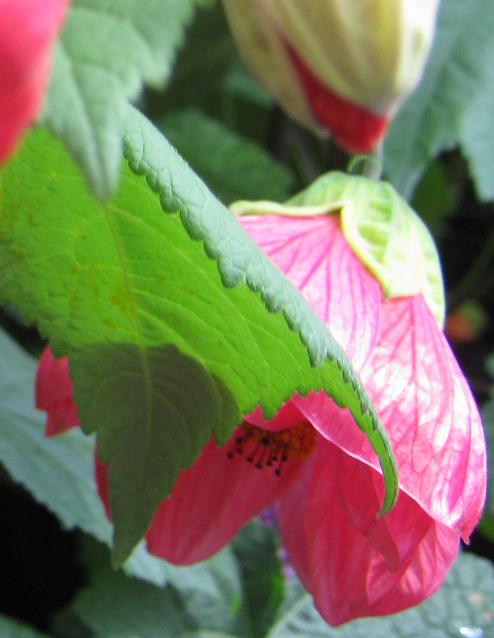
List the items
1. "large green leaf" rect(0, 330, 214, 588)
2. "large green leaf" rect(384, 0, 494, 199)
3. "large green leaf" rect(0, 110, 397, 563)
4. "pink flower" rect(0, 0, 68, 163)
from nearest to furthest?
"pink flower" rect(0, 0, 68, 163) < "large green leaf" rect(0, 110, 397, 563) < "large green leaf" rect(0, 330, 214, 588) < "large green leaf" rect(384, 0, 494, 199)

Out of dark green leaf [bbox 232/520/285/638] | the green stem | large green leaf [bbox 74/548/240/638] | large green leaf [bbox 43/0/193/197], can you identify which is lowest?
dark green leaf [bbox 232/520/285/638]

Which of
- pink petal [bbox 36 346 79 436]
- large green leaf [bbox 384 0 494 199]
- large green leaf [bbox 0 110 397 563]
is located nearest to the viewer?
large green leaf [bbox 0 110 397 563]

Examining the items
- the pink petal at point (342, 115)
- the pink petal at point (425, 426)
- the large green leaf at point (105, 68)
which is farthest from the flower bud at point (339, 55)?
the large green leaf at point (105, 68)

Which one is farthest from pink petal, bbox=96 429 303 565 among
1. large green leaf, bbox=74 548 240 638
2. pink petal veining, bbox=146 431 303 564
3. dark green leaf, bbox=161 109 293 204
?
dark green leaf, bbox=161 109 293 204

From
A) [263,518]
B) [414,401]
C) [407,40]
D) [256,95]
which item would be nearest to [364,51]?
[407,40]

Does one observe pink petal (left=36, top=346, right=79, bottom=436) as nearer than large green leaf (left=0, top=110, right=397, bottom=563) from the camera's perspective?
No

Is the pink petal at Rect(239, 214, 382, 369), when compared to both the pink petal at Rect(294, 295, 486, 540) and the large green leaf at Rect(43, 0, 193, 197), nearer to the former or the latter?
the pink petal at Rect(294, 295, 486, 540)
